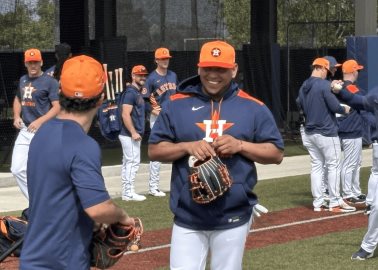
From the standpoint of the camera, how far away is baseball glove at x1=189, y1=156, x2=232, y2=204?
19.3 ft

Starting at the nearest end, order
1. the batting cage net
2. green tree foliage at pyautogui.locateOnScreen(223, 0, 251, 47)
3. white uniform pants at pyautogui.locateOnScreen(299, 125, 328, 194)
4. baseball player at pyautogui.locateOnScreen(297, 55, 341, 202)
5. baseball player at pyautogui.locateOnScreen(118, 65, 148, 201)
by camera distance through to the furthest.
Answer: baseball player at pyautogui.locateOnScreen(297, 55, 341, 202), white uniform pants at pyautogui.locateOnScreen(299, 125, 328, 194), baseball player at pyautogui.locateOnScreen(118, 65, 148, 201), the batting cage net, green tree foliage at pyautogui.locateOnScreen(223, 0, 251, 47)

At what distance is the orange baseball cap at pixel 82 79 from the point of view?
5.00 m

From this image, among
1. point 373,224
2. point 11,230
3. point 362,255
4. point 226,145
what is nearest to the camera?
point 226,145

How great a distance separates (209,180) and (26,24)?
49.3 feet

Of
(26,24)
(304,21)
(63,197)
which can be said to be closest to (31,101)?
(63,197)

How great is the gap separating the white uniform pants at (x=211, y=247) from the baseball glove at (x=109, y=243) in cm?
100

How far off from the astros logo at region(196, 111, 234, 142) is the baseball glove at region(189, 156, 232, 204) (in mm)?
161

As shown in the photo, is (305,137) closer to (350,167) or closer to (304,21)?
(350,167)

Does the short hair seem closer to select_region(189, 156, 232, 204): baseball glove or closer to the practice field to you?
select_region(189, 156, 232, 204): baseball glove

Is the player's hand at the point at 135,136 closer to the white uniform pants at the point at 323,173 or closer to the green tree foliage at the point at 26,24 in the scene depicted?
the white uniform pants at the point at 323,173

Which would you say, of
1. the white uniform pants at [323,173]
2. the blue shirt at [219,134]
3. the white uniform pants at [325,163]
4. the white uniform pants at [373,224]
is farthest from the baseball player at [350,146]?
the blue shirt at [219,134]

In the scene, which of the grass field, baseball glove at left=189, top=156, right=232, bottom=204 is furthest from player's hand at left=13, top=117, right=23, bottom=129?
baseball glove at left=189, top=156, right=232, bottom=204

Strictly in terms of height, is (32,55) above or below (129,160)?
above

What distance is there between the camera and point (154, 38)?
22.4 meters
